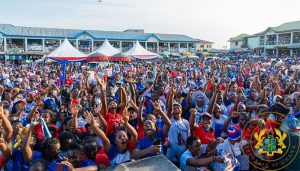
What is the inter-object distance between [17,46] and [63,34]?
6367 mm

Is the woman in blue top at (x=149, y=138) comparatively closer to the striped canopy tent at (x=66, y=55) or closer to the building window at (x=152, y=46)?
the striped canopy tent at (x=66, y=55)

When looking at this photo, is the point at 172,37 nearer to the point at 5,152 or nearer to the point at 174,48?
the point at 174,48

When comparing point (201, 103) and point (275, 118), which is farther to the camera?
point (201, 103)

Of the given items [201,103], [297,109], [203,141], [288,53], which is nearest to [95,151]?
[203,141]

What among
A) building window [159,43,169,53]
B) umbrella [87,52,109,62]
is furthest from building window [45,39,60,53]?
umbrella [87,52,109,62]

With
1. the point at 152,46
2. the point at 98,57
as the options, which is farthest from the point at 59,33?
the point at 98,57

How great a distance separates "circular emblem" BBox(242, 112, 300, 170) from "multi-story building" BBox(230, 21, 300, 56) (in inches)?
1581

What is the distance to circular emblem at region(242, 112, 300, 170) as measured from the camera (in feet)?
11.1

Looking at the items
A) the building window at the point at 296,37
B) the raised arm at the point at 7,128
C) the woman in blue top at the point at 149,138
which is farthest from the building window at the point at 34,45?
the woman in blue top at the point at 149,138

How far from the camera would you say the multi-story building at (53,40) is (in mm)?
36250

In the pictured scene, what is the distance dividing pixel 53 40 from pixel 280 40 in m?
34.6

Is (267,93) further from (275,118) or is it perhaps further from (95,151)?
(95,151)

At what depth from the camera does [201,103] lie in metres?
5.25

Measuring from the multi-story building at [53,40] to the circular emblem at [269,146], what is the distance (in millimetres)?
36946
